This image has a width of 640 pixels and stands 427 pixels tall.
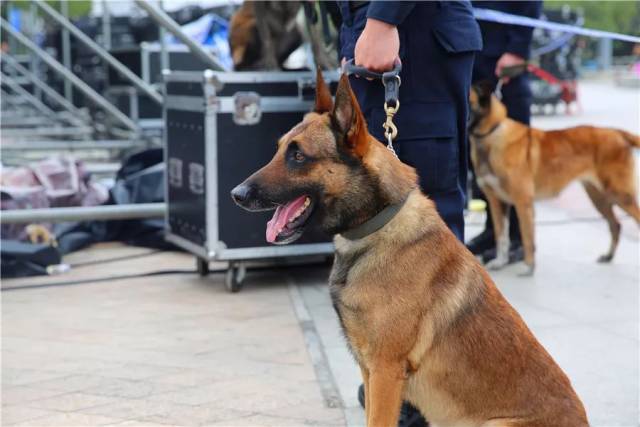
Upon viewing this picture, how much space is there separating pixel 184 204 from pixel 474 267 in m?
2.97

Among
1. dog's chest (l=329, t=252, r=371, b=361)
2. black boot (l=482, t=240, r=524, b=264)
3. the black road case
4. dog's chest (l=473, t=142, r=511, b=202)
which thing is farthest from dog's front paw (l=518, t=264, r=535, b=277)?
dog's chest (l=329, t=252, r=371, b=361)

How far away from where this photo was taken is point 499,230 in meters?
5.50

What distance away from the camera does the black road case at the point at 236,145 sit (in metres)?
4.78

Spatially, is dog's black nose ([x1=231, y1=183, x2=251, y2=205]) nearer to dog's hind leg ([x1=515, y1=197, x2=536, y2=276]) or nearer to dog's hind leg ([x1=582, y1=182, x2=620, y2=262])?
dog's hind leg ([x1=515, y1=197, x2=536, y2=276])

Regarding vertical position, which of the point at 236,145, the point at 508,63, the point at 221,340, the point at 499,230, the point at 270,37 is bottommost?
the point at 221,340

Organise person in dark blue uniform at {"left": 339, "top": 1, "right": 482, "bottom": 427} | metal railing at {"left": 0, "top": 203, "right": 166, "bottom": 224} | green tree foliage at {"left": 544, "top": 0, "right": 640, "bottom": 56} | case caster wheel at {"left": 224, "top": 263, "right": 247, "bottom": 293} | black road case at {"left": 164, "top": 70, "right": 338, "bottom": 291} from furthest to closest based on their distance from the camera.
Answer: green tree foliage at {"left": 544, "top": 0, "right": 640, "bottom": 56} → metal railing at {"left": 0, "top": 203, "right": 166, "bottom": 224} → case caster wheel at {"left": 224, "top": 263, "right": 247, "bottom": 293} → black road case at {"left": 164, "top": 70, "right": 338, "bottom": 291} → person in dark blue uniform at {"left": 339, "top": 1, "right": 482, "bottom": 427}

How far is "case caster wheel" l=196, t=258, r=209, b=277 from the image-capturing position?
530 cm

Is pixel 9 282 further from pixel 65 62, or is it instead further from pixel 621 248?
pixel 65 62

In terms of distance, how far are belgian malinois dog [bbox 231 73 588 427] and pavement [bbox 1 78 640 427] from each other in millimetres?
762

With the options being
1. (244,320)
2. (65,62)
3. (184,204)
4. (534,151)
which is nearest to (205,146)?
(184,204)

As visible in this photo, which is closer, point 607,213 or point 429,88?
point 429,88

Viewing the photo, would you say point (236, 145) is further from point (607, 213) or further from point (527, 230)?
point (607, 213)

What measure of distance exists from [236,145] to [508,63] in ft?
6.20

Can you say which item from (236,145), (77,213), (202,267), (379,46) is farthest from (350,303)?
(77,213)
